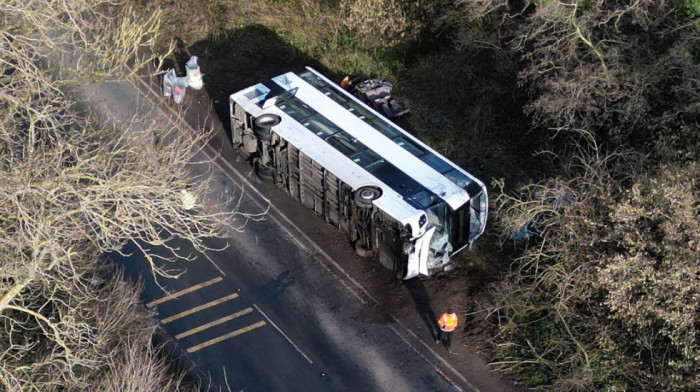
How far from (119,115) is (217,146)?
375 cm

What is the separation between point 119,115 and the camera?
87.3ft

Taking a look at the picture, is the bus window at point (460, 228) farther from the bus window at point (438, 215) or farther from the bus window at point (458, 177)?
the bus window at point (458, 177)

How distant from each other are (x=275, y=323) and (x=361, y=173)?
4.44 meters

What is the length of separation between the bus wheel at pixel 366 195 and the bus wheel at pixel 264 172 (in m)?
4.43

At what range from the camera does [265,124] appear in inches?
878

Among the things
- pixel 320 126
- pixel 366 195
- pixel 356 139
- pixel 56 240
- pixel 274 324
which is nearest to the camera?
pixel 56 240

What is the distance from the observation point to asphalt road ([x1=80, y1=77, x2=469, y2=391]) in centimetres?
1912

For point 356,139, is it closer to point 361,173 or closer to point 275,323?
point 361,173

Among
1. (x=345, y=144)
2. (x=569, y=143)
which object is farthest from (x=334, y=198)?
(x=569, y=143)

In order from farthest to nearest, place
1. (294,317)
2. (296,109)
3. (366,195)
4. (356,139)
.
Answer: (296,109), (356,139), (294,317), (366,195)

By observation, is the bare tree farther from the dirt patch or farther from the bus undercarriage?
the dirt patch

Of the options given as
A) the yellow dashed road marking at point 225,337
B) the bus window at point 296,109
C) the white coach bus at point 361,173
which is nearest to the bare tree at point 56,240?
the yellow dashed road marking at point 225,337

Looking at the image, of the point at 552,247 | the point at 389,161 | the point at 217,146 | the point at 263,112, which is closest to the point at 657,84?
the point at 552,247

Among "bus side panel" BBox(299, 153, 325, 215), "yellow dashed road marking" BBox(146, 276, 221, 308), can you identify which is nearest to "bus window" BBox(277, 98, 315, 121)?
"bus side panel" BBox(299, 153, 325, 215)
